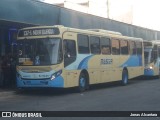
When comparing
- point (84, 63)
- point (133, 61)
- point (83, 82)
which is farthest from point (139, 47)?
point (83, 82)

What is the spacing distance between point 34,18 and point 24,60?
392cm

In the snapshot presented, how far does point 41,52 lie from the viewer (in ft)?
57.9

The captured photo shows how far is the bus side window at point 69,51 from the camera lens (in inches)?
704

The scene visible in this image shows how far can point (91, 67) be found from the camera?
20.4 metres

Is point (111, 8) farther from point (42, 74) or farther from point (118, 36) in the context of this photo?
point (42, 74)

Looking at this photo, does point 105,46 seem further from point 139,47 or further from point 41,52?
point 139,47

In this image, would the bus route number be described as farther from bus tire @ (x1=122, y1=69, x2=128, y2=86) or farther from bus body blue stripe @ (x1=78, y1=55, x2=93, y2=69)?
bus tire @ (x1=122, y1=69, x2=128, y2=86)

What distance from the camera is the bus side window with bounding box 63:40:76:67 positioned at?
17880 millimetres

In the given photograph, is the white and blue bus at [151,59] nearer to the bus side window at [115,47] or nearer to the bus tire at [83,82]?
the bus side window at [115,47]

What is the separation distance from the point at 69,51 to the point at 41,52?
1.34 m

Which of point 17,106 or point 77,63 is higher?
point 77,63

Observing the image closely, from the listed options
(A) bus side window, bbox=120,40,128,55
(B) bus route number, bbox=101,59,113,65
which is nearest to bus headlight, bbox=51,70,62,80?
(B) bus route number, bbox=101,59,113,65

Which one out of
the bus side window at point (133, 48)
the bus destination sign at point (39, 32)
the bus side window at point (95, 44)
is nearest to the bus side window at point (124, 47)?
the bus side window at point (133, 48)

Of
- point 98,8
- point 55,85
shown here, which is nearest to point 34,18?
point 55,85
